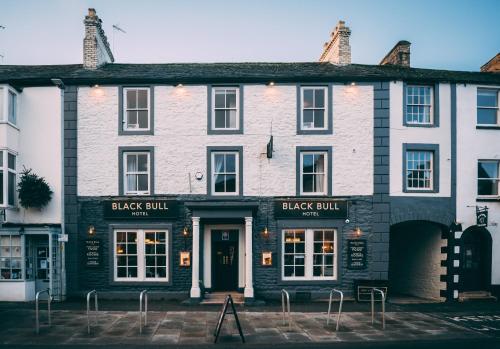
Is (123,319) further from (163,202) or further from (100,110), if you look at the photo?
(100,110)

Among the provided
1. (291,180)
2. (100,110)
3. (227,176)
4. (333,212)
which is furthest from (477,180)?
(100,110)

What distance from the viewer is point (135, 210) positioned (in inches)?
586

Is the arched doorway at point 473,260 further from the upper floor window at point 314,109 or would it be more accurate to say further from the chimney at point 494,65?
the chimney at point 494,65

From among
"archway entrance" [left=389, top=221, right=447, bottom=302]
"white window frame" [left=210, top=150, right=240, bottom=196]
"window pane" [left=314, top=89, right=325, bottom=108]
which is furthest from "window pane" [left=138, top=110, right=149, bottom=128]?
"archway entrance" [left=389, top=221, right=447, bottom=302]

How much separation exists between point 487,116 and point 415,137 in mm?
3688

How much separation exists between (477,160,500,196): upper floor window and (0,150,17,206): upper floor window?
788 inches

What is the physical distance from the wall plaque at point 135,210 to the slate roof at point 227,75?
516cm

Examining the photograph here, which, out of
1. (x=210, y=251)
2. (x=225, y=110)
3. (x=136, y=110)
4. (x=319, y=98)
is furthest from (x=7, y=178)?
(x=319, y=98)

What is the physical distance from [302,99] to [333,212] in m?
5.06

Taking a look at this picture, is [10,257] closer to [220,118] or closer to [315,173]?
[220,118]

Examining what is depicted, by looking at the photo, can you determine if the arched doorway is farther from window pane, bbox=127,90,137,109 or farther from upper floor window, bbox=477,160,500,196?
window pane, bbox=127,90,137,109

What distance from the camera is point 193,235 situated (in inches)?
564

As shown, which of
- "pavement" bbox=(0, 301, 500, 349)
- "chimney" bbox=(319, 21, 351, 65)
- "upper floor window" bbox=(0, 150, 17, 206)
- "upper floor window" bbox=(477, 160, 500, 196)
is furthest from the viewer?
"chimney" bbox=(319, 21, 351, 65)

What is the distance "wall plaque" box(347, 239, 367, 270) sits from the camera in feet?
48.9
